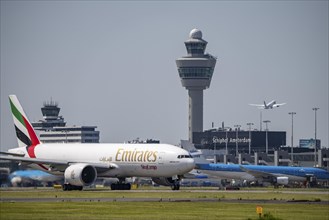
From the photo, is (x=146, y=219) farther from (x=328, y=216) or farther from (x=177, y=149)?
(x=177, y=149)

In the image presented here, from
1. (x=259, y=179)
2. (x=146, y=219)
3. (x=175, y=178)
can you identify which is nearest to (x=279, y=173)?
(x=259, y=179)

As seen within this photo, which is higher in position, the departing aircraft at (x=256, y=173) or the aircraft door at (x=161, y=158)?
the aircraft door at (x=161, y=158)

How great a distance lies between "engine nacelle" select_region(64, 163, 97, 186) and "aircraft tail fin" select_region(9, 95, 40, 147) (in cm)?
1264

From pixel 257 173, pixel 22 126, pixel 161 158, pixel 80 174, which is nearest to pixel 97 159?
pixel 80 174

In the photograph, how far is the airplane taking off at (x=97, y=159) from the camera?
340 feet

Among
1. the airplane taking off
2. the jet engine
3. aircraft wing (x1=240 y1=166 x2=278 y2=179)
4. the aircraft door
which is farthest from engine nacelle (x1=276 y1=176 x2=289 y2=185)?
the aircraft door

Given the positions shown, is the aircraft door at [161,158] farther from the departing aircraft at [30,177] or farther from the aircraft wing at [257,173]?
the aircraft wing at [257,173]

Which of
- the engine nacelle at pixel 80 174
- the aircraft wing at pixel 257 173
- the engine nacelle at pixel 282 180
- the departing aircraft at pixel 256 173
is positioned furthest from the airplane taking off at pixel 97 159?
the engine nacelle at pixel 282 180

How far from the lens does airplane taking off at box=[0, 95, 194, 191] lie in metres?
104

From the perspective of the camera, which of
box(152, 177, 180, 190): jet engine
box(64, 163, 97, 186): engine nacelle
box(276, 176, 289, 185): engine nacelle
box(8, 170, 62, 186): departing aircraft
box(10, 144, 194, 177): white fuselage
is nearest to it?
box(64, 163, 97, 186): engine nacelle

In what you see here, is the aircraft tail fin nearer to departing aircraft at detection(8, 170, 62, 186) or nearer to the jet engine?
departing aircraft at detection(8, 170, 62, 186)

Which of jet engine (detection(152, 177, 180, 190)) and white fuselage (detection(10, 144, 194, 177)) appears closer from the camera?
white fuselage (detection(10, 144, 194, 177))

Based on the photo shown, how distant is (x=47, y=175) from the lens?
11531cm

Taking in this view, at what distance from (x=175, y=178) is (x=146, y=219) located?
53332 mm
